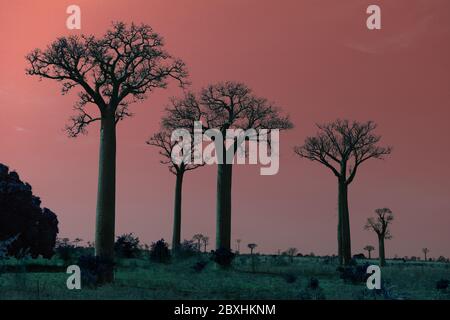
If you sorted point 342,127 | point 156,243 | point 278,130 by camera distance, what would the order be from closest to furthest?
point 278,130 → point 156,243 → point 342,127

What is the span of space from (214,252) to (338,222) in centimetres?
946

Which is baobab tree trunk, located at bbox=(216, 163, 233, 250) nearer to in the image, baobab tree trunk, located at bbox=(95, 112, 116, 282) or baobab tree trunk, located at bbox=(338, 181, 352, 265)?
baobab tree trunk, located at bbox=(338, 181, 352, 265)

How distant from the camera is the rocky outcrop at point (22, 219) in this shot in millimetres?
28094

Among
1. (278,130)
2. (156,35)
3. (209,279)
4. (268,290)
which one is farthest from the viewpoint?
(278,130)

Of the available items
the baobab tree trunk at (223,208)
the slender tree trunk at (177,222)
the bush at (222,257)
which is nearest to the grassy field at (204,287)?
the bush at (222,257)

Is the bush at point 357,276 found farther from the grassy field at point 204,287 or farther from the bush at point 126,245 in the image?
the bush at point 126,245

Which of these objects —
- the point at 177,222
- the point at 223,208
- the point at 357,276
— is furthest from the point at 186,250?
the point at 357,276

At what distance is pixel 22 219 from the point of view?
2858cm

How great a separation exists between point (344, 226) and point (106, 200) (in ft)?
60.7

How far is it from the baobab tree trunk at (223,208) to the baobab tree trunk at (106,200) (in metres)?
10.3

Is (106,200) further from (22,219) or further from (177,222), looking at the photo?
(177,222)
